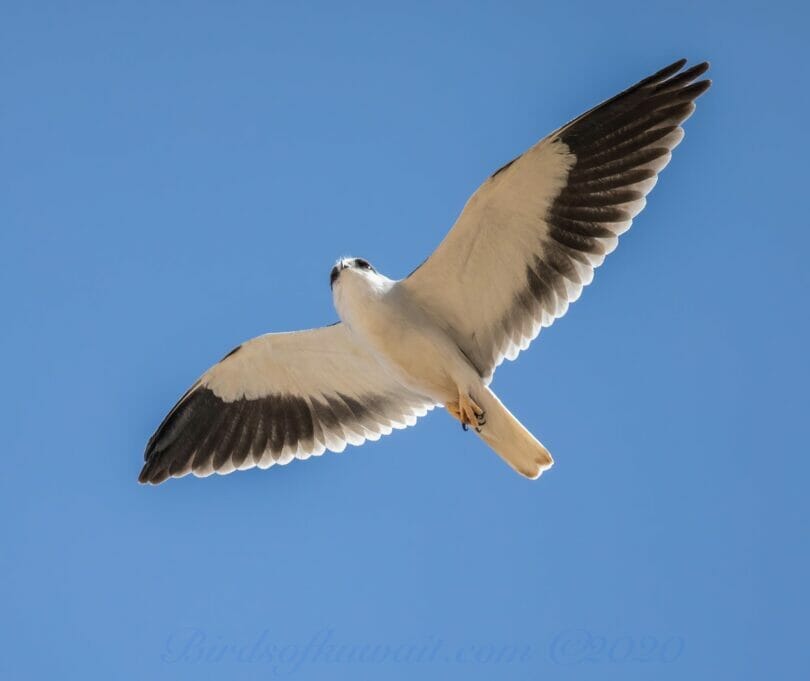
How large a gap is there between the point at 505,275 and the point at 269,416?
2349mm

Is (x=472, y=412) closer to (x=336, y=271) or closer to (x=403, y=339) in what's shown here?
(x=403, y=339)

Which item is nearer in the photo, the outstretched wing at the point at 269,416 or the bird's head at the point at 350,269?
the bird's head at the point at 350,269

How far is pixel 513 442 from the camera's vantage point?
8891 millimetres

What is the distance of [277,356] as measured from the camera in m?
10.1

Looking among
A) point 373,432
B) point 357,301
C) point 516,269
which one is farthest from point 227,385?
point 516,269

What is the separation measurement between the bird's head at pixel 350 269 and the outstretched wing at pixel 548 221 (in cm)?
34

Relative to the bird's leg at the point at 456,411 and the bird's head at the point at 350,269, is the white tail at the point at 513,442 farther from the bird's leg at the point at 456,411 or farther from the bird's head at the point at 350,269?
the bird's head at the point at 350,269

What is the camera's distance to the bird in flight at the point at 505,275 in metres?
8.77

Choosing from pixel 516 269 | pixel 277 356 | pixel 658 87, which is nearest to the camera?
pixel 658 87

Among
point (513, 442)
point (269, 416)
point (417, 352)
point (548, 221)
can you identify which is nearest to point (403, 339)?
point (417, 352)

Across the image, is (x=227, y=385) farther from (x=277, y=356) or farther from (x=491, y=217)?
(x=491, y=217)

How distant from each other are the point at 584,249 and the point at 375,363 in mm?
1838

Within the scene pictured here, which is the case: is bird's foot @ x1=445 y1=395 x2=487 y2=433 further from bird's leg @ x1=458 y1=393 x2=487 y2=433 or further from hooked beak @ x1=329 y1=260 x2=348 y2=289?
hooked beak @ x1=329 y1=260 x2=348 y2=289

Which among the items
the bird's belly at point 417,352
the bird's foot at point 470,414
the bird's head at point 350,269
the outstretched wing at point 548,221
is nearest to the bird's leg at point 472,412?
the bird's foot at point 470,414
